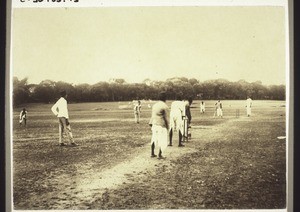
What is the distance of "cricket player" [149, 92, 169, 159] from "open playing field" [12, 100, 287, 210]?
0.04 m

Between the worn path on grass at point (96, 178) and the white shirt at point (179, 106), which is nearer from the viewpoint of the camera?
the worn path on grass at point (96, 178)

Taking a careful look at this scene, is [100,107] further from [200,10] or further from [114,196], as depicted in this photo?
[200,10]

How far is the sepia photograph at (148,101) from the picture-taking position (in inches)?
101

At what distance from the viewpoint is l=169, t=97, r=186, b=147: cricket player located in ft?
8.67

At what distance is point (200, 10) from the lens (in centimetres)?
262

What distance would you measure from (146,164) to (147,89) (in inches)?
20.5

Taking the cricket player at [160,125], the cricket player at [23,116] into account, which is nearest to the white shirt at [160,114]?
the cricket player at [160,125]

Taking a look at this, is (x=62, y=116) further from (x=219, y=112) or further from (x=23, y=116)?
(x=219, y=112)

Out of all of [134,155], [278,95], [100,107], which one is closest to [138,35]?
[100,107]

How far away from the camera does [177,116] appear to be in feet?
8.76

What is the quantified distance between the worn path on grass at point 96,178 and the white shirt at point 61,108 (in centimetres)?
37

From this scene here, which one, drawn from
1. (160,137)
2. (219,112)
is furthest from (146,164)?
(219,112)

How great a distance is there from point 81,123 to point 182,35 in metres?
0.95

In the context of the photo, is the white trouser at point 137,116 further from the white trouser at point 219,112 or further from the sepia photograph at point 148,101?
the white trouser at point 219,112
